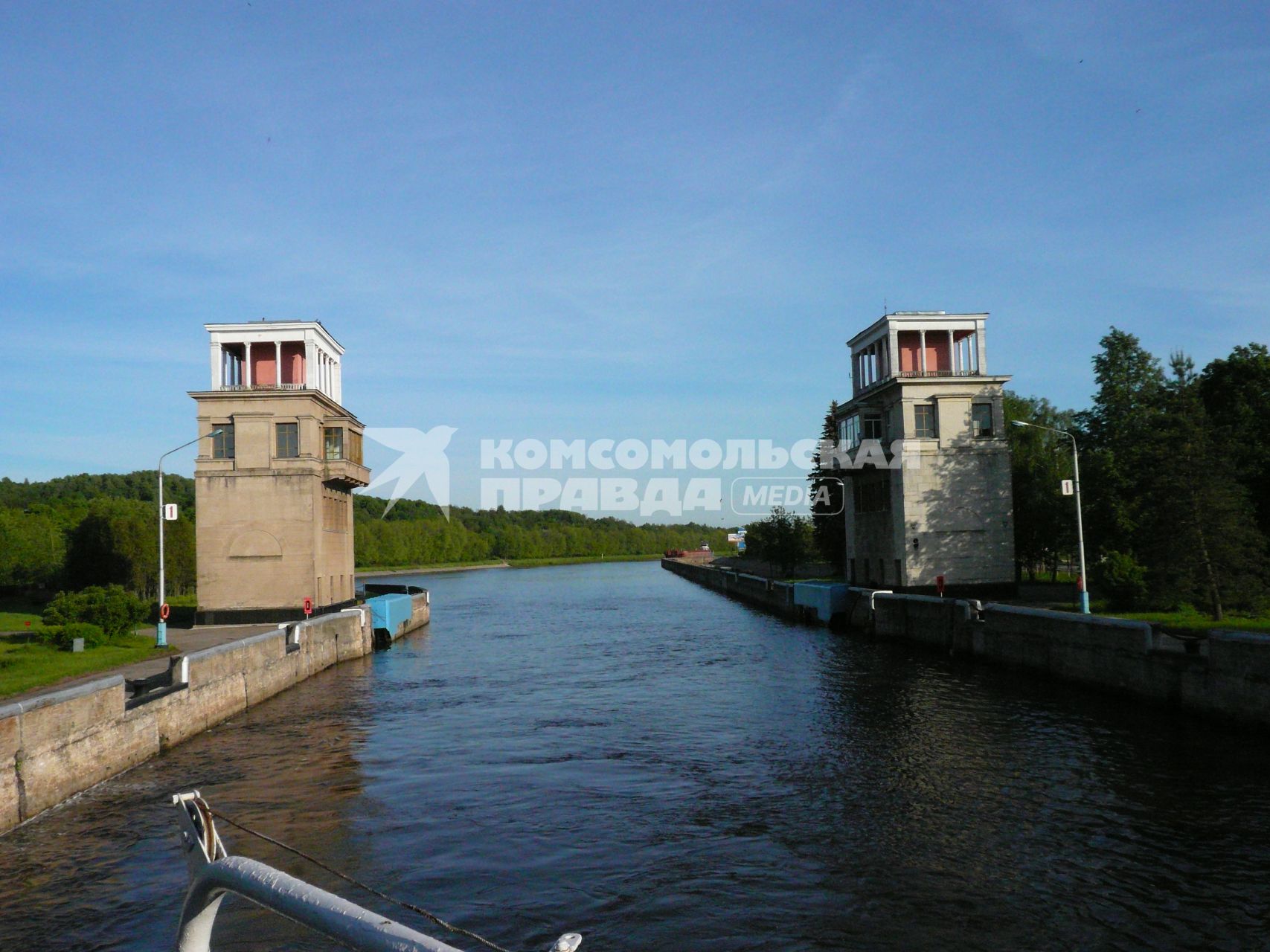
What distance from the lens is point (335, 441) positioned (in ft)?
165

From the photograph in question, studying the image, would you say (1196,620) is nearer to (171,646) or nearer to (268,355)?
(171,646)

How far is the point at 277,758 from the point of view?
2108 cm

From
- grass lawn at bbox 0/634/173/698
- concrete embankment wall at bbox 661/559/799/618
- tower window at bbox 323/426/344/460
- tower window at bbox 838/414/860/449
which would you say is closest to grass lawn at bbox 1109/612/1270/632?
tower window at bbox 838/414/860/449

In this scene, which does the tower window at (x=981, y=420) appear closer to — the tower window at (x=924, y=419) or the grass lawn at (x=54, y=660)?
the tower window at (x=924, y=419)

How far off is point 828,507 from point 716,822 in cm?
7124

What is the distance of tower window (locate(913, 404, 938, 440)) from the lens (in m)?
50.6

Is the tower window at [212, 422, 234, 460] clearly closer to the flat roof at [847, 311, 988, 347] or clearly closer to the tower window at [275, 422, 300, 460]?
the tower window at [275, 422, 300, 460]

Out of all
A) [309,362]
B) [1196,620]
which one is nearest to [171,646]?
[309,362]

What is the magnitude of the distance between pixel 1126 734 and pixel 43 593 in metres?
80.0

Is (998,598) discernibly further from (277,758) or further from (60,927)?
(60,927)

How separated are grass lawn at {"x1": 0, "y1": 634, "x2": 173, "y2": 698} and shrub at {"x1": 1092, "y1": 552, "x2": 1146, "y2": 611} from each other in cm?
3343

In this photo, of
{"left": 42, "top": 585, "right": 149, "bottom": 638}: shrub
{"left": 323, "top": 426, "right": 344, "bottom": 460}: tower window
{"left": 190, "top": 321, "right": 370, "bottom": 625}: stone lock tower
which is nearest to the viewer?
{"left": 42, "top": 585, "right": 149, "bottom": 638}: shrub

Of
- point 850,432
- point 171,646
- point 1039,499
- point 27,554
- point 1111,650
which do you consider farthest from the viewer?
point 27,554

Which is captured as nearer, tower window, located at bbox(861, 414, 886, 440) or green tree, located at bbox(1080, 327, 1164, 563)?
green tree, located at bbox(1080, 327, 1164, 563)
